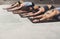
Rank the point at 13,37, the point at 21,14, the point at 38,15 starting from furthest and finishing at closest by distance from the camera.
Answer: the point at 21,14 < the point at 38,15 < the point at 13,37

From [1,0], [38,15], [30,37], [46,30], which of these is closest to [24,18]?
[38,15]

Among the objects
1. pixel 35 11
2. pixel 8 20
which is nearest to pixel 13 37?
pixel 8 20

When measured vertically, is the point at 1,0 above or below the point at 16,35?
below

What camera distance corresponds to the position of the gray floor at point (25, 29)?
177cm

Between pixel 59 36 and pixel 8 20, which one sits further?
pixel 8 20

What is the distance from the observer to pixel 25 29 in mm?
1994

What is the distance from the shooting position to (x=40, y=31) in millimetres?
1942

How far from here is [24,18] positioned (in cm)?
245

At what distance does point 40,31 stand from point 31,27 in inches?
6.8

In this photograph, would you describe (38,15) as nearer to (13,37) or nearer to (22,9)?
(22,9)

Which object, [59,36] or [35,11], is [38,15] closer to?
[35,11]

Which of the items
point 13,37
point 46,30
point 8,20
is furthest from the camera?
point 8,20

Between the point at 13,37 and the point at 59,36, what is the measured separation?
47 centimetres

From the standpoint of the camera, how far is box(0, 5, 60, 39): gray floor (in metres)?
1.77
